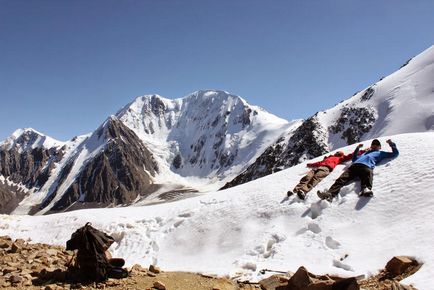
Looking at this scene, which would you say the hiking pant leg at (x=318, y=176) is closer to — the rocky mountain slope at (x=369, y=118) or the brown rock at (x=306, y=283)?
the brown rock at (x=306, y=283)

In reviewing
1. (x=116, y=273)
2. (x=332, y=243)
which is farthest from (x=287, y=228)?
(x=116, y=273)

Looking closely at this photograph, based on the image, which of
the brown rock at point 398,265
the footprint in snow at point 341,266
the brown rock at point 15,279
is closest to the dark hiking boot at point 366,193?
the footprint in snow at point 341,266

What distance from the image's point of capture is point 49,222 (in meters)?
19.1

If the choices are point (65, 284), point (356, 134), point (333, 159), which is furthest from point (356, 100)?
point (65, 284)

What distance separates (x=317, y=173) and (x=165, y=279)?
7.36 metres

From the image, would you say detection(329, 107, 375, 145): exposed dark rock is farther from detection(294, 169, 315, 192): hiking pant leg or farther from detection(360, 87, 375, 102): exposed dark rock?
detection(294, 169, 315, 192): hiking pant leg

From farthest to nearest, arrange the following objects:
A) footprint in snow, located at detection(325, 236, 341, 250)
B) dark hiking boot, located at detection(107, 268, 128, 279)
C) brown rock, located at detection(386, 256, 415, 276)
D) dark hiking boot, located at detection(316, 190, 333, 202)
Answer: dark hiking boot, located at detection(316, 190, 333, 202) < footprint in snow, located at detection(325, 236, 341, 250) < dark hiking boot, located at detection(107, 268, 128, 279) < brown rock, located at detection(386, 256, 415, 276)

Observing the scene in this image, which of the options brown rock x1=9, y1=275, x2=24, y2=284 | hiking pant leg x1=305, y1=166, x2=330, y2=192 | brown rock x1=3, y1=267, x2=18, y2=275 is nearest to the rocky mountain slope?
hiking pant leg x1=305, y1=166, x2=330, y2=192

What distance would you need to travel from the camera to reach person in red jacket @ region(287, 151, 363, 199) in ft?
46.8

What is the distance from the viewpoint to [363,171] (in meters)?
13.5

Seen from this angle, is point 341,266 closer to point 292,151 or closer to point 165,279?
point 165,279

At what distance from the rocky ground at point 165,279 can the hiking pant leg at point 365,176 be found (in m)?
4.26

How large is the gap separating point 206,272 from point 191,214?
4.75 metres

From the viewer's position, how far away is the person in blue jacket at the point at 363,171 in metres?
13.0
